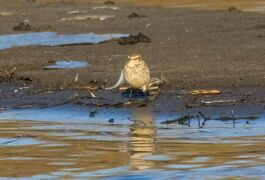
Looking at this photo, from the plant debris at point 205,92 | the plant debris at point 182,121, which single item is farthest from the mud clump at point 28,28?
the plant debris at point 182,121

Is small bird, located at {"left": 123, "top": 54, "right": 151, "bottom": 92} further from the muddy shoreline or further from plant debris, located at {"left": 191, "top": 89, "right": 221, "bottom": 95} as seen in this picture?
plant debris, located at {"left": 191, "top": 89, "right": 221, "bottom": 95}

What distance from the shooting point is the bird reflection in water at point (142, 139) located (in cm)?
954

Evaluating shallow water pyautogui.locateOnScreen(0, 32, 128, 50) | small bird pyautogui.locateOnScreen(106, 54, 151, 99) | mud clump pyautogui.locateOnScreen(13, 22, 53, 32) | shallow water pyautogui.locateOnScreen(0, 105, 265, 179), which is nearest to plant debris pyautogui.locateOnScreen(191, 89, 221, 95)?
small bird pyautogui.locateOnScreen(106, 54, 151, 99)

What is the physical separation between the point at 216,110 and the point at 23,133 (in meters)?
Answer: 2.35

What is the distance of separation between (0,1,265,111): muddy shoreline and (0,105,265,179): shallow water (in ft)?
3.08

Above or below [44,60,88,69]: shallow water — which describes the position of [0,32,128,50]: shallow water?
above

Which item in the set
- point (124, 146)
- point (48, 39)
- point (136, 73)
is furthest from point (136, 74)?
point (48, 39)

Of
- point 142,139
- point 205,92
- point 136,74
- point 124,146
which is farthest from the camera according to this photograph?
point 205,92

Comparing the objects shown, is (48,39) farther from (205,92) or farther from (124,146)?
(124,146)

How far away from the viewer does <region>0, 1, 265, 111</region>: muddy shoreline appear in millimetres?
14422

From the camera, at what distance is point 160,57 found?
706 inches

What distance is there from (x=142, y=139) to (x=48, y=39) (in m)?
11.1

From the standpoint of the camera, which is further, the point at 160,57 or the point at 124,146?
the point at 160,57

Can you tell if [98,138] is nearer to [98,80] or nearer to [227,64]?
[98,80]
